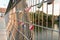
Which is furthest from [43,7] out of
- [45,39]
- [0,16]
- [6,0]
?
[0,16]

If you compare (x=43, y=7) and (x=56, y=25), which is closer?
(x=56, y=25)

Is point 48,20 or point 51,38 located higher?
point 48,20

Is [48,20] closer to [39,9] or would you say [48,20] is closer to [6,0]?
[39,9]

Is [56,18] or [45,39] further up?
[56,18]

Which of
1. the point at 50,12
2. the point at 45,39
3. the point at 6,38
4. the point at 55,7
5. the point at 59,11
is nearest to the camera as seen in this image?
the point at 59,11

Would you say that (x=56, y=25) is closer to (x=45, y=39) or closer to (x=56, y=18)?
(x=56, y=18)

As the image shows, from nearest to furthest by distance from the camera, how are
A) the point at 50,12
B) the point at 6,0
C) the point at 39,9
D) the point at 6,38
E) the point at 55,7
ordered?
the point at 55,7 < the point at 50,12 < the point at 39,9 < the point at 6,38 < the point at 6,0

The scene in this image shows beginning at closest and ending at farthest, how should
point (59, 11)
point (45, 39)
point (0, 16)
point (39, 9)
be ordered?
point (59, 11), point (45, 39), point (39, 9), point (0, 16)

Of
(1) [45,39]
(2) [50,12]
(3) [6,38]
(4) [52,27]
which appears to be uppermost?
(2) [50,12]

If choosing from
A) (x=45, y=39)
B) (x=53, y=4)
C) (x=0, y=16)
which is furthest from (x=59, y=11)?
(x=0, y=16)

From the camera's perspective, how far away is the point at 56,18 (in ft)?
5.59

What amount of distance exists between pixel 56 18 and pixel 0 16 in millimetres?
19344

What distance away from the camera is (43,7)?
7.43ft

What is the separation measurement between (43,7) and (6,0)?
958cm
